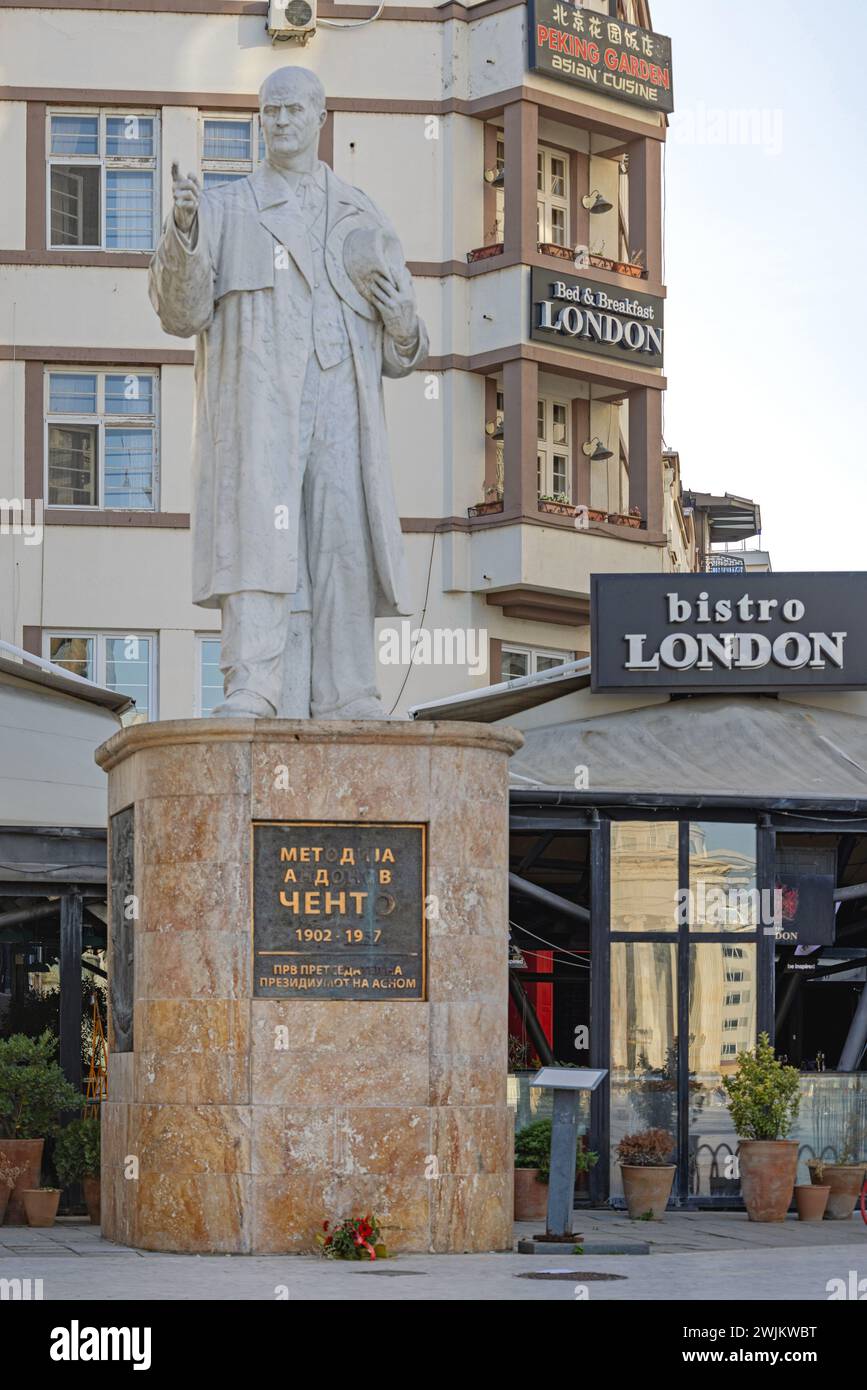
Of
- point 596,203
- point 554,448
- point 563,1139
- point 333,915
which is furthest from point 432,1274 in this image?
point 596,203

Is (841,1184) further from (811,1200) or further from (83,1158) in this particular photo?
(83,1158)

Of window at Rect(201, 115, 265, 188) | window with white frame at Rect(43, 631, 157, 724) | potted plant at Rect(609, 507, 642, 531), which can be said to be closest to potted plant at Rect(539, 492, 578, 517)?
potted plant at Rect(609, 507, 642, 531)

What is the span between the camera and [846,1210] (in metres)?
18.2

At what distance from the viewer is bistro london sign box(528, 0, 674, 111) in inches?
1185

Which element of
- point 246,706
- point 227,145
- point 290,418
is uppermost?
point 227,145

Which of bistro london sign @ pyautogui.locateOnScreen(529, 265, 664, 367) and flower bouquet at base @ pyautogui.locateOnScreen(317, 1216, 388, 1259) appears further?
bistro london sign @ pyautogui.locateOnScreen(529, 265, 664, 367)

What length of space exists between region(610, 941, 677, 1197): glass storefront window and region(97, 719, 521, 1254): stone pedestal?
242 inches

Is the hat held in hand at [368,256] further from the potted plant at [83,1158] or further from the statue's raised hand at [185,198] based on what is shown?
the potted plant at [83,1158]

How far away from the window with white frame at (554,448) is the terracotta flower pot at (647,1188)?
14.4m

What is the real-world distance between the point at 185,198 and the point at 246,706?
2.78 metres

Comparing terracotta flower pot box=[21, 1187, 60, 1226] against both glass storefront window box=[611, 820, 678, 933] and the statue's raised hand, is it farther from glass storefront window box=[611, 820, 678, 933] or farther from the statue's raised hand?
the statue's raised hand

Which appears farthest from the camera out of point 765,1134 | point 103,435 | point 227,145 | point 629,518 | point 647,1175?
point 629,518

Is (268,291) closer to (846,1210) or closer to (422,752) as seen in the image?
(422,752)

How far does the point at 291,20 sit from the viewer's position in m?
29.8
